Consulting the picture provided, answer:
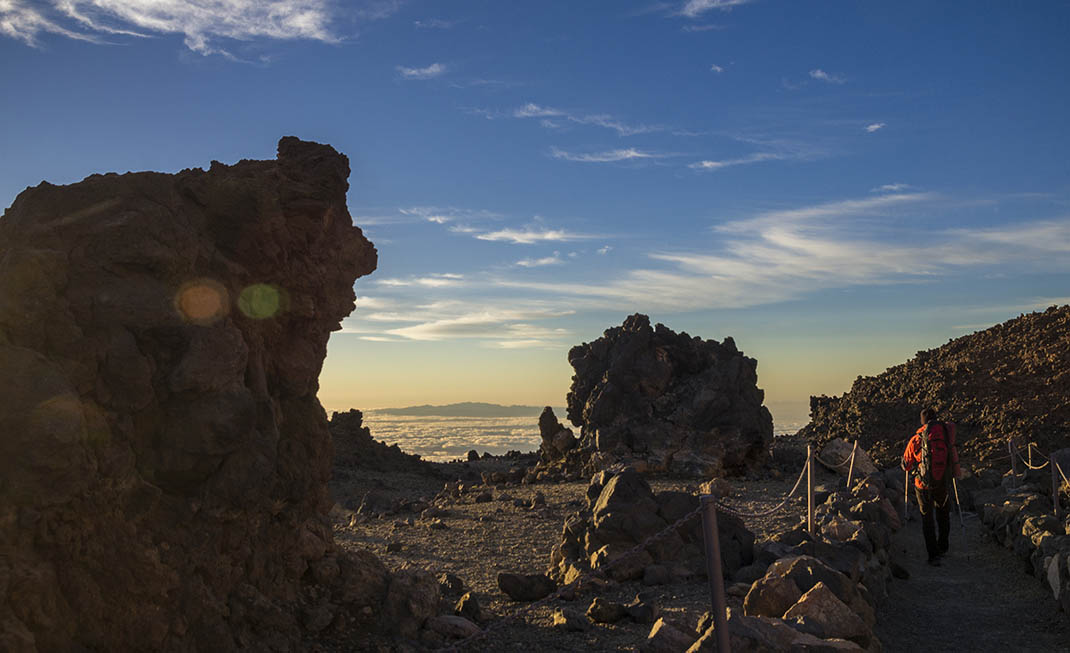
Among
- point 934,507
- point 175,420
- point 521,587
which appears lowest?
point 521,587

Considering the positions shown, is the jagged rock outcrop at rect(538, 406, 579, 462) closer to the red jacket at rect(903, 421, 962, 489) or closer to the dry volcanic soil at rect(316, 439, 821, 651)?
the dry volcanic soil at rect(316, 439, 821, 651)

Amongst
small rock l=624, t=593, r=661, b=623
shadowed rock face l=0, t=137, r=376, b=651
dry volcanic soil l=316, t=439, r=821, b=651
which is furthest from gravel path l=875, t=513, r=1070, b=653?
shadowed rock face l=0, t=137, r=376, b=651

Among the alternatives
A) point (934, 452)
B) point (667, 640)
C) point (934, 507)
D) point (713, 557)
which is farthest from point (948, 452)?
point (713, 557)

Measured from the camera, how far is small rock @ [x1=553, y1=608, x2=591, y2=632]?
8.42 meters

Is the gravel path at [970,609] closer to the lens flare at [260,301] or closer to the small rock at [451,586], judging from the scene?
the small rock at [451,586]

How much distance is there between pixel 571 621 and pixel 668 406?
18.1 m

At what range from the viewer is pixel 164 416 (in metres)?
6.21

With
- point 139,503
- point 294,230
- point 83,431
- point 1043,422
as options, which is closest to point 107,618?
point 139,503

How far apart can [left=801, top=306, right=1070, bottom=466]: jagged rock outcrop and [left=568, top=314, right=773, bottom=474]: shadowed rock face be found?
9688mm

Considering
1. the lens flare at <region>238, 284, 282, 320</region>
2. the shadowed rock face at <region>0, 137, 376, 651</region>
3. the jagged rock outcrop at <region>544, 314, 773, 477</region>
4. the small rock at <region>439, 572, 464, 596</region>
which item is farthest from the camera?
the jagged rock outcrop at <region>544, 314, 773, 477</region>

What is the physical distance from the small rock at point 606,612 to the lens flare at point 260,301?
4.99 metres

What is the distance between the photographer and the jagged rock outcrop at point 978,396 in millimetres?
30719

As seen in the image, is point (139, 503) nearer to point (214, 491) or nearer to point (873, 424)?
point (214, 491)

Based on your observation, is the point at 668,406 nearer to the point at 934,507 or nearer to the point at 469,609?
the point at 934,507
